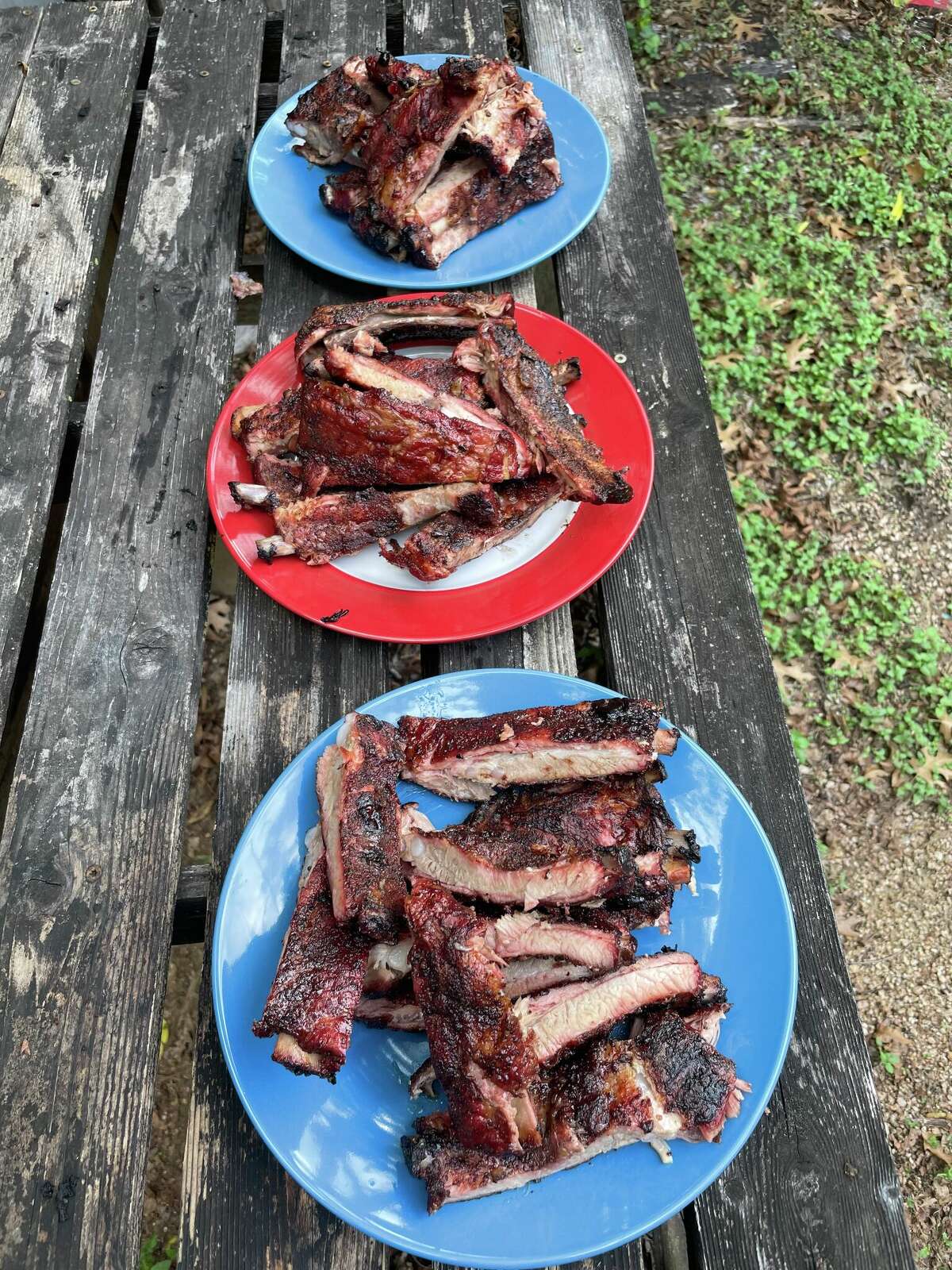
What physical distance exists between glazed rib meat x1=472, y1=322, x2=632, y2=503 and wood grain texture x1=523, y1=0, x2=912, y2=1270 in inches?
11.6

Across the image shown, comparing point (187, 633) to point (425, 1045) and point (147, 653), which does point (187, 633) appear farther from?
point (425, 1045)

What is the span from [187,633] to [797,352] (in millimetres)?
3452

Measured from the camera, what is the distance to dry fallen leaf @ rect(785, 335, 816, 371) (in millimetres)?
4438

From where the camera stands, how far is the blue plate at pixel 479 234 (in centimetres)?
266

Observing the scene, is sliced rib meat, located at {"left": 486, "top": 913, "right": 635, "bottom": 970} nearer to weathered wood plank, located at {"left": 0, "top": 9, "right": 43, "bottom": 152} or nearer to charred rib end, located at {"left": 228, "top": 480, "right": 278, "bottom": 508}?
charred rib end, located at {"left": 228, "top": 480, "right": 278, "bottom": 508}

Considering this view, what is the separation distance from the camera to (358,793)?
186 centimetres

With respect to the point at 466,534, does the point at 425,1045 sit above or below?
below

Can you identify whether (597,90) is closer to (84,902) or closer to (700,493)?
(700,493)

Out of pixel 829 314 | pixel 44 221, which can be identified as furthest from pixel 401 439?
pixel 829 314

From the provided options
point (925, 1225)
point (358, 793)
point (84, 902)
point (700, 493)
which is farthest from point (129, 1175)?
point (925, 1225)

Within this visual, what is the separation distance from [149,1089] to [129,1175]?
0.15 metres

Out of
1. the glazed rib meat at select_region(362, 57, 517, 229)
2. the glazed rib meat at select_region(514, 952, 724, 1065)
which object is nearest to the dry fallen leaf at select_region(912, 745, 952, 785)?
the glazed rib meat at select_region(514, 952, 724, 1065)

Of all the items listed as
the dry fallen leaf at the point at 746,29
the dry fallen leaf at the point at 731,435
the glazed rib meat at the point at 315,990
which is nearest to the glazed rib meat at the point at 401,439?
the glazed rib meat at the point at 315,990

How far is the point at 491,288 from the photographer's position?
2861 millimetres
